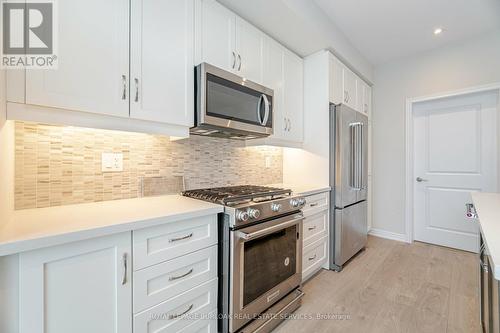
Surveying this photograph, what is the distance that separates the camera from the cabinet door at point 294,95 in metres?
2.48

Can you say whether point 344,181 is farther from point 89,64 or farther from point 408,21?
point 89,64

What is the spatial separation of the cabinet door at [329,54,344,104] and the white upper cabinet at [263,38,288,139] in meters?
0.64

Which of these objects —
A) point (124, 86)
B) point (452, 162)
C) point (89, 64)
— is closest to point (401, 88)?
point (452, 162)

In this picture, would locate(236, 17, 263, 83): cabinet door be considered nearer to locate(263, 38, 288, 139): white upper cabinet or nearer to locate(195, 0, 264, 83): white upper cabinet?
locate(195, 0, 264, 83): white upper cabinet

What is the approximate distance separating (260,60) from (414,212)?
3.22 meters

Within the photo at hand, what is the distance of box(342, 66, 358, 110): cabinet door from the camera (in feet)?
9.64

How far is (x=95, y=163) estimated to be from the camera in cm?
146

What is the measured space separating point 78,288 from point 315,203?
1.96 meters

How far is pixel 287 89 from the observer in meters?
2.47

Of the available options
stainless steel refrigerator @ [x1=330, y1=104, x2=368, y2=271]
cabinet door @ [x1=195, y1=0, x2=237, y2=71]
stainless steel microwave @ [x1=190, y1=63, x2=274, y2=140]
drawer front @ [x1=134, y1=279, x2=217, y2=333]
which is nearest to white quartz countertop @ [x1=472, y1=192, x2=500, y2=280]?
stainless steel refrigerator @ [x1=330, y1=104, x2=368, y2=271]

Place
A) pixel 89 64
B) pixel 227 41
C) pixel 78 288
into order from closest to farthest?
pixel 78 288 → pixel 89 64 → pixel 227 41

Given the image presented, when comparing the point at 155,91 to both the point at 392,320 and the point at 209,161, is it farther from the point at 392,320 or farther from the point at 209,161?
the point at 392,320

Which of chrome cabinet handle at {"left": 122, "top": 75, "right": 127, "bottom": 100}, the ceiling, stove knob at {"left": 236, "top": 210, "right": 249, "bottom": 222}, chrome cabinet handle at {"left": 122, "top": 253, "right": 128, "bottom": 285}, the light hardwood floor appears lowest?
the light hardwood floor

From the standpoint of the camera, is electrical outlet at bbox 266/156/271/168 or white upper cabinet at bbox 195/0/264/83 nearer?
white upper cabinet at bbox 195/0/264/83
